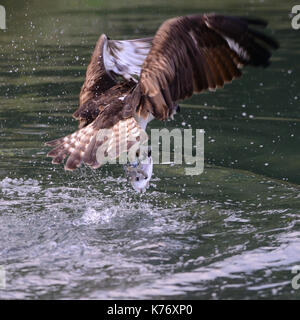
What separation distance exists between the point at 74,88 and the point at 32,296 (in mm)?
5940

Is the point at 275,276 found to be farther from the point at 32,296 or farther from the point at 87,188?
the point at 87,188

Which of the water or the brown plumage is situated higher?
the brown plumage

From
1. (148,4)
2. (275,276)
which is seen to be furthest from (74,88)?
(148,4)

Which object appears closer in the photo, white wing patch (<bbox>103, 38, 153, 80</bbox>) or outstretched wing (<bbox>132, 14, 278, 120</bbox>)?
outstretched wing (<bbox>132, 14, 278, 120</bbox>)

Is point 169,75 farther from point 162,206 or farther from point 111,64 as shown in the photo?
point 111,64

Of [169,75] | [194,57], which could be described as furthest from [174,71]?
[194,57]

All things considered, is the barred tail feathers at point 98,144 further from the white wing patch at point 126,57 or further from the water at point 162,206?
the white wing patch at point 126,57

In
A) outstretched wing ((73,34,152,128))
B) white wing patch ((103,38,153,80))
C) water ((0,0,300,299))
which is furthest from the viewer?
white wing patch ((103,38,153,80))

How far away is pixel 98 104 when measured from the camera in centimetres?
656

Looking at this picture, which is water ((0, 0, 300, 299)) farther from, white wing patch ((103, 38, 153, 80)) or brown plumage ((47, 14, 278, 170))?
white wing patch ((103, 38, 153, 80))

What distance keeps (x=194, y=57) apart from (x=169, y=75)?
0.99ft

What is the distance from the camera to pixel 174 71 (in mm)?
5734

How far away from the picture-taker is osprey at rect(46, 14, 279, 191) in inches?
223

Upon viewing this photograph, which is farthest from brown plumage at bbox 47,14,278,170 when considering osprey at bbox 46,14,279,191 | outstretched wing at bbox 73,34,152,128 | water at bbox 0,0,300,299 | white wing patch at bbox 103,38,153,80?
white wing patch at bbox 103,38,153,80
